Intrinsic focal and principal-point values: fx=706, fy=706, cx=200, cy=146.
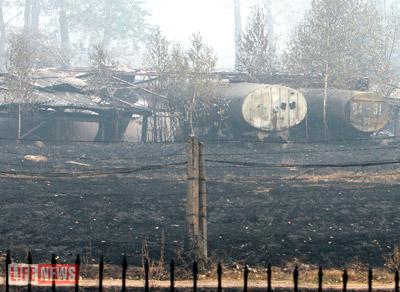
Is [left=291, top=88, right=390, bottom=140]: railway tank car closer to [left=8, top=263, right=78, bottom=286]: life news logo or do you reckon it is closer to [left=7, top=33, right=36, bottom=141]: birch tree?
[left=7, top=33, right=36, bottom=141]: birch tree

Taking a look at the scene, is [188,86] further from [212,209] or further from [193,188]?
[193,188]

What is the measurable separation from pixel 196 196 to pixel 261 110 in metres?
16.7

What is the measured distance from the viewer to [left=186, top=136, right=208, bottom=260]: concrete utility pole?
465 inches

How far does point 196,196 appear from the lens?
11914 mm

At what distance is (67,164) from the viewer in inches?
872

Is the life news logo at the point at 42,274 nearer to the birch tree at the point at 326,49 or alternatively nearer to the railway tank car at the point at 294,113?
the railway tank car at the point at 294,113

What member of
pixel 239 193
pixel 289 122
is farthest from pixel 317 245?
pixel 289 122

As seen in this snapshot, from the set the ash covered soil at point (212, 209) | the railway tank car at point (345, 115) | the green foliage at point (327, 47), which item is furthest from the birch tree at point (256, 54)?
the ash covered soil at point (212, 209)

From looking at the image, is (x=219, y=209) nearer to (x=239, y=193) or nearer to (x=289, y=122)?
(x=239, y=193)

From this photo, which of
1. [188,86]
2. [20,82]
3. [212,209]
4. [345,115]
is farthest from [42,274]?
[345,115]

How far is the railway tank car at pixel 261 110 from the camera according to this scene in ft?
91.8

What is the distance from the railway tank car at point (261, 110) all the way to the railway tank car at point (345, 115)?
996 millimetres

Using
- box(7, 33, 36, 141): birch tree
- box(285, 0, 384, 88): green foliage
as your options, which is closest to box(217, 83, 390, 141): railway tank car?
box(285, 0, 384, 88): green foliage

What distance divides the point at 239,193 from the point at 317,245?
194 inches
